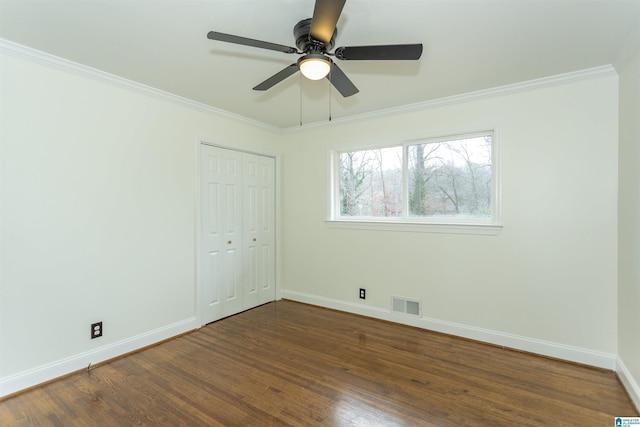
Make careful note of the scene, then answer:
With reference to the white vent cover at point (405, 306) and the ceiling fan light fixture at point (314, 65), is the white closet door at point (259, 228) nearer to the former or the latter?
the white vent cover at point (405, 306)

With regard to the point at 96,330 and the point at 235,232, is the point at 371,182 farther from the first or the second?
the point at 96,330

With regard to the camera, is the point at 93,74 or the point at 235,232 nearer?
the point at 93,74

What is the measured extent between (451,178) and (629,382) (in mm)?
2035

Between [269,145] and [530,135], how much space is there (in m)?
2.98

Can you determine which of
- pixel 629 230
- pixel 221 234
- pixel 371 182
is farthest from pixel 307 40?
pixel 629 230

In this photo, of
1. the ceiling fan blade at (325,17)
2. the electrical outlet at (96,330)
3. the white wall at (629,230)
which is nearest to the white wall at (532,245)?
the white wall at (629,230)

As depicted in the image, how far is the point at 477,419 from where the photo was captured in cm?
189

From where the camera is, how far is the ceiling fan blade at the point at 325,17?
1357mm

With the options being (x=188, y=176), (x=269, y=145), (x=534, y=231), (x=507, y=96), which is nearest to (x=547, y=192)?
(x=534, y=231)

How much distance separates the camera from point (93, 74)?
8.24ft

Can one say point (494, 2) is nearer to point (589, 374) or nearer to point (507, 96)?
point (507, 96)

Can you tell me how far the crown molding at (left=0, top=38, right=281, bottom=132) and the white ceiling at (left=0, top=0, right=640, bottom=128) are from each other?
0.07 metres

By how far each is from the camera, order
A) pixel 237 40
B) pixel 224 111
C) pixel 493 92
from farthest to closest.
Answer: pixel 224 111
pixel 493 92
pixel 237 40

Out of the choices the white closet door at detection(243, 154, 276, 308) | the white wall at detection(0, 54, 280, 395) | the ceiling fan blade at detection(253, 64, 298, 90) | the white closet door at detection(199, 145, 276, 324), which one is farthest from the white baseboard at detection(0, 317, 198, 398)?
the ceiling fan blade at detection(253, 64, 298, 90)
